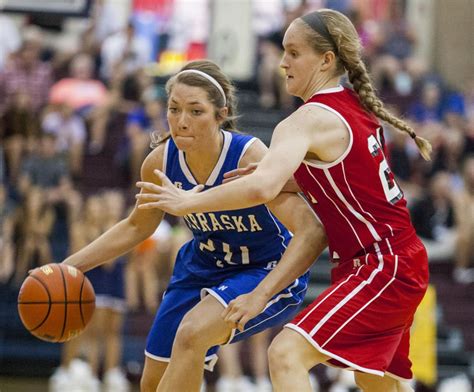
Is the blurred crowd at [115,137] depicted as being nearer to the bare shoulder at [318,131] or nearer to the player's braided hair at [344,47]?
the player's braided hair at [344,47]

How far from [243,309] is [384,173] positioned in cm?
90

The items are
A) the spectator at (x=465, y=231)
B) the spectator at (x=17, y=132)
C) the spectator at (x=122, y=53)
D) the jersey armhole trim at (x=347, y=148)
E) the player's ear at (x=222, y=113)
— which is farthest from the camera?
the spectator at (x=122, y=53)

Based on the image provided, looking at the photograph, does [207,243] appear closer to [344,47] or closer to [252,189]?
[252,189]

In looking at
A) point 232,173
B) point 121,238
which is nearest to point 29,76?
point 121,238

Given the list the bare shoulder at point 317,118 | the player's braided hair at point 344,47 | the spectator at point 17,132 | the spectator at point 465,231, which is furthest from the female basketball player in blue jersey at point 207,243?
the spectator at point 465,231

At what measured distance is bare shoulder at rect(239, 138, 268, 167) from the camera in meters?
Answer: 5.07

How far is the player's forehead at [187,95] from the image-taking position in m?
4.84

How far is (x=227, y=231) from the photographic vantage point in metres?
5.12

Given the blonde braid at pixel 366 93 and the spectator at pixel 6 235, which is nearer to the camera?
the blonde braid at pixel 366 93

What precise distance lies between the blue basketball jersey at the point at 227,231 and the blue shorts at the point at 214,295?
0.08 m

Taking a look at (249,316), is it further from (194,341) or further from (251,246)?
(251,246)

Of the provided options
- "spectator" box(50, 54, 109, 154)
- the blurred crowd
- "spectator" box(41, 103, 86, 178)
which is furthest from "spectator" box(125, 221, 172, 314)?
"spectator" box(50, 54, 109, 154)

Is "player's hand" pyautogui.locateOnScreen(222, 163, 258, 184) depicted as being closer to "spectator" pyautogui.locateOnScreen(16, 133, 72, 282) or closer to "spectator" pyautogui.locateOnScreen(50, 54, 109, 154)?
"spectator" pyautogui.locateOnScreen(16, 133, 72, 282)

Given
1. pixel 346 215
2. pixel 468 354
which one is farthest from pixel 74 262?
pixel 468 354
